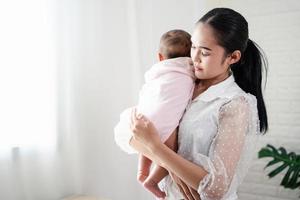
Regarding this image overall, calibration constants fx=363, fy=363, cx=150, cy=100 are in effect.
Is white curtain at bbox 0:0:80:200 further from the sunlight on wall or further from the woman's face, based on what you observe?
the woman's face

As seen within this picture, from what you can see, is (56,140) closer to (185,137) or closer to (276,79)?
(185,137)

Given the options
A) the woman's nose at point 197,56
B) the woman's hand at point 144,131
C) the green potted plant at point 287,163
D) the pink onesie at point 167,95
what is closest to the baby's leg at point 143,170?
the pink onesie at point 167,95

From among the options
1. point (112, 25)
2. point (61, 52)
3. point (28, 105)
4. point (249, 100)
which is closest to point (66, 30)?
point (61, 52)

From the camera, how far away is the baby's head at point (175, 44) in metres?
1.33

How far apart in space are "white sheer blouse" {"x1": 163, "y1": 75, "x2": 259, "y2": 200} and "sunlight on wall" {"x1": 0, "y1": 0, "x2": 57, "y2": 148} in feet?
3.59

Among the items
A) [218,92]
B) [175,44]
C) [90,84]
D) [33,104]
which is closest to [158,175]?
[218,92]

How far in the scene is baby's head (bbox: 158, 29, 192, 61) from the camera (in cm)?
133

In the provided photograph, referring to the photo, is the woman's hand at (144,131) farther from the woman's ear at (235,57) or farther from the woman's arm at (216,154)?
the woman's ear at (235,57)

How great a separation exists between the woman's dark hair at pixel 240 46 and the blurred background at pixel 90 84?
3.79 ft

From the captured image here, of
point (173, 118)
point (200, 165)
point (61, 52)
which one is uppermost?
point (61, 52)

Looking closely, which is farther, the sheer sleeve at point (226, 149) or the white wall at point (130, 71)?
the white wall at point (130, 71)

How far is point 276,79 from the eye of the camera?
2475 millimetres

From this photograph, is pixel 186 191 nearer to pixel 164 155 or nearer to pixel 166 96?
pixel 164 155

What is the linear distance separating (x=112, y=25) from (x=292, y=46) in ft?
3.93
